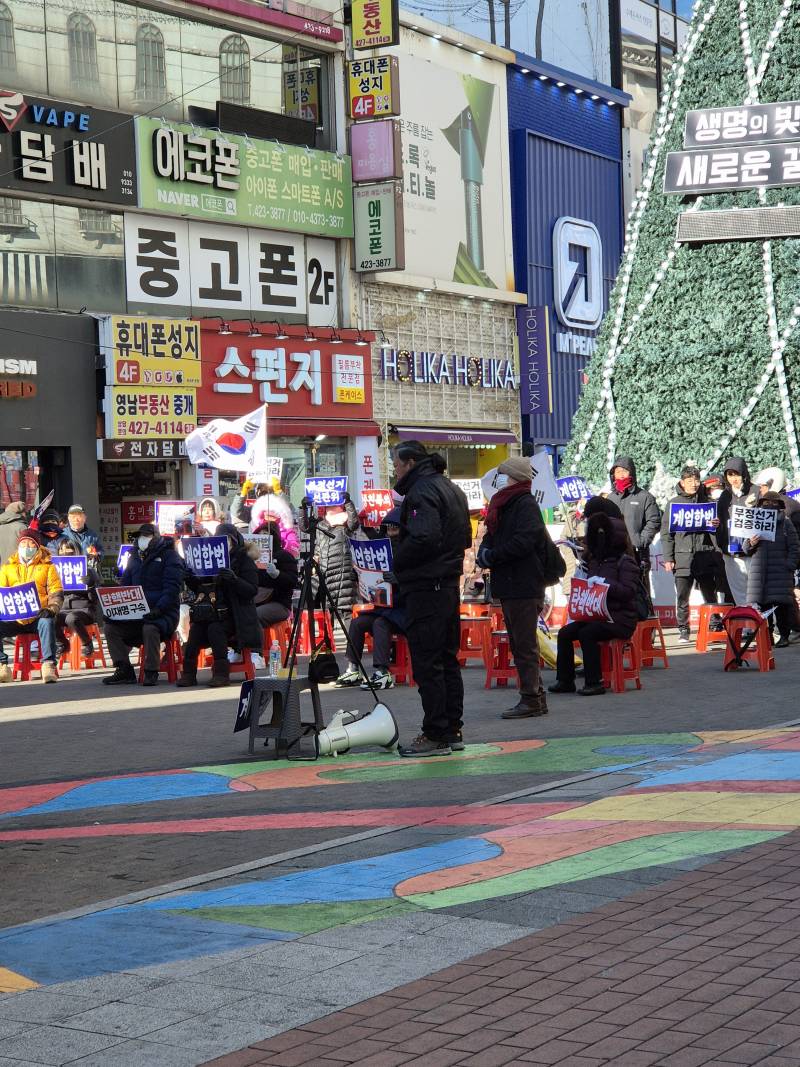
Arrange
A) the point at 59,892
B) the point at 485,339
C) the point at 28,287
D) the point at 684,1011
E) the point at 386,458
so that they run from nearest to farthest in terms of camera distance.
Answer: the point at 684,1011 → the point at 59,892 → the point at 28,287 → the point at 386,458 → the point at 485,339

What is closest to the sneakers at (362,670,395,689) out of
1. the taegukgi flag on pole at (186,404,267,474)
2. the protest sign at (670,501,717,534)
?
the protest sign at (670,501,717,534)

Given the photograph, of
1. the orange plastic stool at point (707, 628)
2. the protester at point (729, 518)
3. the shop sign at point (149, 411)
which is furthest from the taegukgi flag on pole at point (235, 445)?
the orange plastic stool at point (707, 628)

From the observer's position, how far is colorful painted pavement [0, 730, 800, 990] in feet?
19.1

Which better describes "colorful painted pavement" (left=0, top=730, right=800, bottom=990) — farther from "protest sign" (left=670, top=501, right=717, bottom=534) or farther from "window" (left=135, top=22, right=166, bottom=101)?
"window" (left=135, top=22, right=166, bottom=101)

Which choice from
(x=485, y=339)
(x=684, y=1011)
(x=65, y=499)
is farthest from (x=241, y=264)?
(x=684, y=1011)

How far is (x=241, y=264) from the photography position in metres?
31.1

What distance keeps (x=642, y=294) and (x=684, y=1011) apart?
2054 centimetres

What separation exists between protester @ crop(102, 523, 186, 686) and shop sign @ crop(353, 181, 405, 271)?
17.0m

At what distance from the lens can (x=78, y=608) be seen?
721 inches

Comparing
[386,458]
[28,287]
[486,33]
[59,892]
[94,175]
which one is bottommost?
[59,892]

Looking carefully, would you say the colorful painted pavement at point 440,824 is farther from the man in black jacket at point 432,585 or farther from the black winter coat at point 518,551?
the black winter coat at point 518,551

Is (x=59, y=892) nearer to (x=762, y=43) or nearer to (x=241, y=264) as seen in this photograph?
(x=762, y=43)

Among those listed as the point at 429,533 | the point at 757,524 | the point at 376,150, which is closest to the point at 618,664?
the point at 757,524

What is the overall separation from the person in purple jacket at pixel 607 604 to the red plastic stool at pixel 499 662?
701mm
